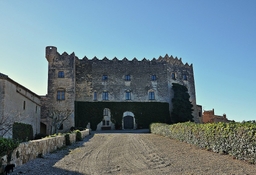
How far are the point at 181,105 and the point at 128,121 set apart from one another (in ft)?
27.7

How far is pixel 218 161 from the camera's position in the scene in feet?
30.8

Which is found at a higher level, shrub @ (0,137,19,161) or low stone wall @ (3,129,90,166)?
shrub @ (0,137,19,161)

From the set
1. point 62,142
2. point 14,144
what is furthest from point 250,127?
point 62,142

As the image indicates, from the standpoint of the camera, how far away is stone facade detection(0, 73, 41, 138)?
74.2ft

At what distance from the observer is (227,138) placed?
412 inches

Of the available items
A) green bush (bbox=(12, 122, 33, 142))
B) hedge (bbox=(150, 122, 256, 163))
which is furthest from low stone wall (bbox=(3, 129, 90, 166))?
green bush (bbox=(12, 122, 33, 142))

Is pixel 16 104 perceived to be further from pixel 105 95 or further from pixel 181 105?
pixel 181 105

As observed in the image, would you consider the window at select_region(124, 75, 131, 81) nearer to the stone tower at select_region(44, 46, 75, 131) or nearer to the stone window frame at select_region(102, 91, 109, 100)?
the stone window frame at select_region(102, 91, 109, 100)

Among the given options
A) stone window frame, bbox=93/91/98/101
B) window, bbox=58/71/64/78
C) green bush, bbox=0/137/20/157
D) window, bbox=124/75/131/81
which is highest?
window, bbox=58/71/64/78

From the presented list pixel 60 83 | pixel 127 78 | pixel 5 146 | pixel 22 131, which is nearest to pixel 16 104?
pixel 22 131

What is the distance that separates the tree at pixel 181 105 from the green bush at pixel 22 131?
20589 millimetres

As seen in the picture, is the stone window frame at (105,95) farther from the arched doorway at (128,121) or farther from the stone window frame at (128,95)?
the arched doorway at (128,121)

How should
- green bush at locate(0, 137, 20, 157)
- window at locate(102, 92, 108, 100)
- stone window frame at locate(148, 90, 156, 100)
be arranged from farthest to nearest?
stone window frame at locate(148, 90, 156, 100) < window at locate(102, 92, 108, 100) < green bush at locate(0, 137, 20, 157)

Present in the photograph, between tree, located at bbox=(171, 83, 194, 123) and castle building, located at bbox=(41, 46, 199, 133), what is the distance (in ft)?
2.91
